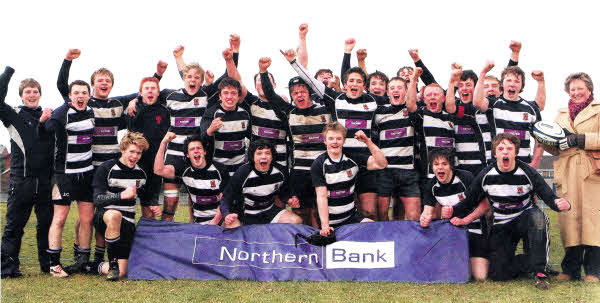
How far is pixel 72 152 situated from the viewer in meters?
6.02

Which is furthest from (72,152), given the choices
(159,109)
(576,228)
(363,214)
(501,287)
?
(576,228)

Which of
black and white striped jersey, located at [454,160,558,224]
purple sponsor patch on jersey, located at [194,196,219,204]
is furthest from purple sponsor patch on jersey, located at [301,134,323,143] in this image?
black and white striped jersey, located at [454,160,558,224]

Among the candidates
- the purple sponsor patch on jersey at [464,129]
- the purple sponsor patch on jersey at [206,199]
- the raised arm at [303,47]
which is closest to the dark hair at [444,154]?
the purple sponsor patch on jersey at [464,129]

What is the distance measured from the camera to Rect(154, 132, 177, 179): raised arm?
18.8 ft

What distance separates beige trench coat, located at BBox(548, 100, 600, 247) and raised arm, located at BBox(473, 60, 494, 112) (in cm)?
85

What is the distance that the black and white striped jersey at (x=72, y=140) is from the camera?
235 inches

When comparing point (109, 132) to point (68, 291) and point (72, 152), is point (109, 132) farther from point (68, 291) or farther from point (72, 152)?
point (68, 291)

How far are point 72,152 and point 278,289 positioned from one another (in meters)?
2.81

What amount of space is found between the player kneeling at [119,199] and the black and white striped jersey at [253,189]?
3.20ft

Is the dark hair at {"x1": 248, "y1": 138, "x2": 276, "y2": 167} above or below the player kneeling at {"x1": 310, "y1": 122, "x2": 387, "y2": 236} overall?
above

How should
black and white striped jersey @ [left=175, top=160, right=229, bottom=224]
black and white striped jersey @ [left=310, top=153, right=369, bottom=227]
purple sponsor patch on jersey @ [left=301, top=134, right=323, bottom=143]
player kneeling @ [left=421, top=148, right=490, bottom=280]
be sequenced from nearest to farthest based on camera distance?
player kneeling @ [left=421, top=148, right=490, bottom=280], black and white striped jersey @ [left=310, top=153, right=369, bottom=227], black and white striped jersey @ [left=175, top=160, right=229, bottom=224], purple sponsor patch on jersey @ [left=301, top=134, right=323, bottom=143]

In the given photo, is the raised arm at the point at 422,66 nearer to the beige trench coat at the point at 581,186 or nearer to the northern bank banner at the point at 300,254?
the beige trench coat at the point at 581,186

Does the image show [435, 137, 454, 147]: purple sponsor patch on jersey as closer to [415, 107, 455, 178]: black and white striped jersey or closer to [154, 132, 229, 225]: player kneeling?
[415, 107, 455, 178]: black and white striped jersey

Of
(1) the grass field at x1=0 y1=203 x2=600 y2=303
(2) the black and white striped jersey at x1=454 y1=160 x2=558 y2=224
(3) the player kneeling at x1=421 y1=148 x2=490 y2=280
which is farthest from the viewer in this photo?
(3) the player kneeling at x1=421 y1=148 x2=490 y2=280
